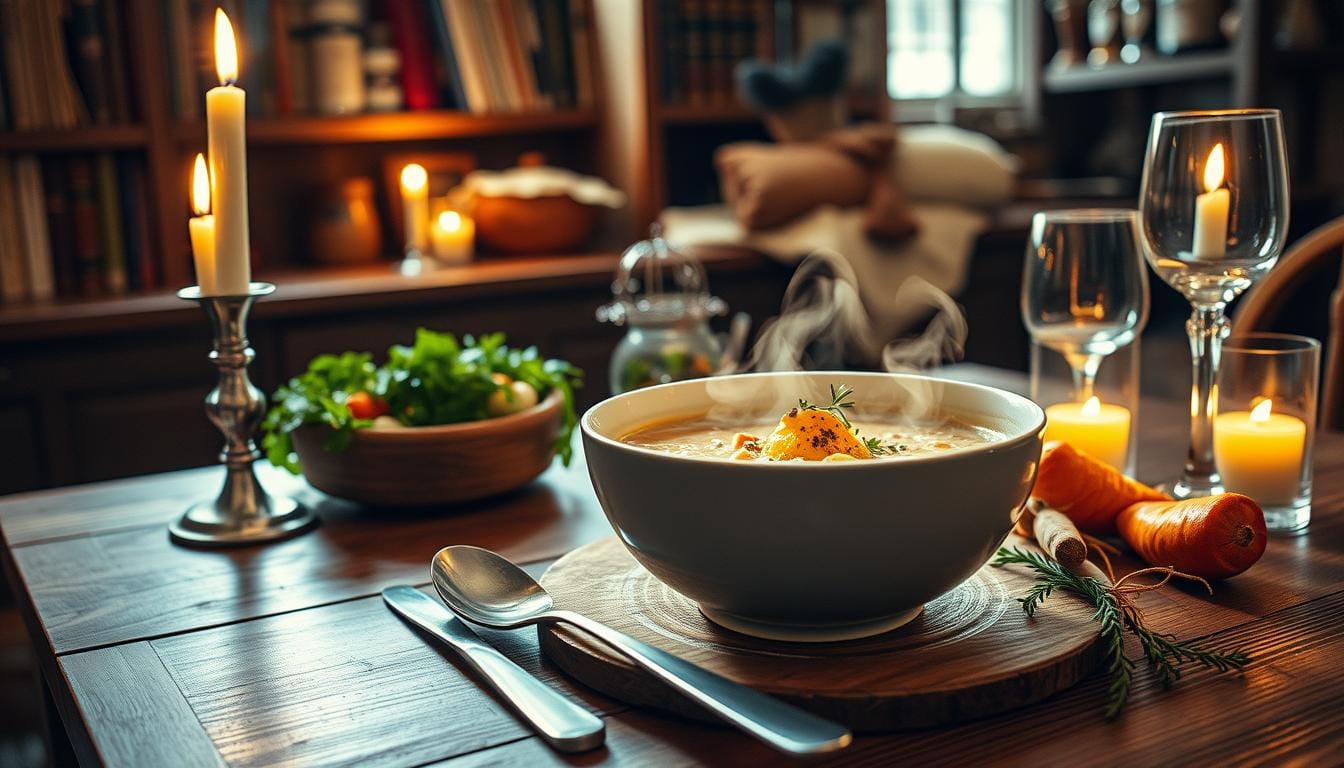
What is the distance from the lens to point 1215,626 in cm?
71

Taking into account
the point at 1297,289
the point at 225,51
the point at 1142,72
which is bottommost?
the point at 1297,289

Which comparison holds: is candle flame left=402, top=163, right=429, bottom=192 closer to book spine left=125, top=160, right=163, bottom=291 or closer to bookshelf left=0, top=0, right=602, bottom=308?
bookshelf left=0, top=0, right=602, bottom=308

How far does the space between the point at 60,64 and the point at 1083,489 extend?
224 centimetres

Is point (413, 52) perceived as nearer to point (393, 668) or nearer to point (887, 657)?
point (393, 668)

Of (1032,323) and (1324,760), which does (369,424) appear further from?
(1324,760)

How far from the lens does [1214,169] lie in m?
0.89

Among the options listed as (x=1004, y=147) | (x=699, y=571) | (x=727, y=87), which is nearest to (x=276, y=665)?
(x=699, y=571)

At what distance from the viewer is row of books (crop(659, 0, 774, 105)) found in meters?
2.91

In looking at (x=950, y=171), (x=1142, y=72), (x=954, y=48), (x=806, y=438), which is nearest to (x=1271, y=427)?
(x=806, y=438)

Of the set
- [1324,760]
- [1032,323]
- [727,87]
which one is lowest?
[1324,760]

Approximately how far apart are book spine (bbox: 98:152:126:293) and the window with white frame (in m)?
2.15

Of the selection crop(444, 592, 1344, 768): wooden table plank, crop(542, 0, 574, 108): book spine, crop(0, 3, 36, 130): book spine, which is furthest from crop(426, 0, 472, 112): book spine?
crop(444, 592, 1344, 768): wooden table plank

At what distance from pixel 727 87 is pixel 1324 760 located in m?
2.62

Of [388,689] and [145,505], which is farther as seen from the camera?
[145,505]
